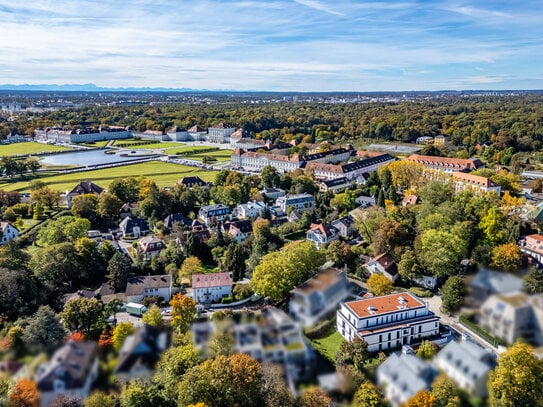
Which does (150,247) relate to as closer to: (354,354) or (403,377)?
(354,354)

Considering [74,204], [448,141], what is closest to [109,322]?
[74,204]

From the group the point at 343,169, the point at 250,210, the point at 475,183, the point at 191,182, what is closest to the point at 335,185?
the point at 343,169

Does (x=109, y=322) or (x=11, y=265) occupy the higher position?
(x=11, y=265)

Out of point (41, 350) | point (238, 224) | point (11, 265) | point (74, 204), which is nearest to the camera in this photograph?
point (41, 350)

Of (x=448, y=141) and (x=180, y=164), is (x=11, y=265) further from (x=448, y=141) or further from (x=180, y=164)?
(x=448, y=141)

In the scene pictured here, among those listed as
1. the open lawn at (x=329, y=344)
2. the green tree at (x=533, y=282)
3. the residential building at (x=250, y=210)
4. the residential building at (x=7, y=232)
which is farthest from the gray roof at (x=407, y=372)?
the residential building at (x=7, y=232)

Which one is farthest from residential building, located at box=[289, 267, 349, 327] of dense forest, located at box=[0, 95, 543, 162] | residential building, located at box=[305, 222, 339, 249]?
dense forest, located at box=[0, 95, 543, 162]

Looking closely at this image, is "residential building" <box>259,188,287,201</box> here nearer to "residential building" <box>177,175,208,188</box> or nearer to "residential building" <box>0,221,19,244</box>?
"residential building" <box>177,175,208,188</box>
